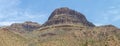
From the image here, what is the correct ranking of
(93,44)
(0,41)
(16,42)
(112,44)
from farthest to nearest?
(16,42) → (0,41) → (93,44) → (112,44)

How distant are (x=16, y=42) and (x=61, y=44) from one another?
24.9m

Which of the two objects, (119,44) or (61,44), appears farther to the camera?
(61,44)

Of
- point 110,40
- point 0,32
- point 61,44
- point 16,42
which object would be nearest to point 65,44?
point 61,44

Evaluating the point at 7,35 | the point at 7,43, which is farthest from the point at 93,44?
the point at 7,35

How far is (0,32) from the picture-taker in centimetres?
19850

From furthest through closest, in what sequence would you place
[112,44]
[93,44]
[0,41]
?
[0,41]
[93,44]
[112,44]

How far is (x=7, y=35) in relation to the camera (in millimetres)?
197125

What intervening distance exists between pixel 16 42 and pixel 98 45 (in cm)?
6564

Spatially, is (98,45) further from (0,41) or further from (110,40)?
(0,41)

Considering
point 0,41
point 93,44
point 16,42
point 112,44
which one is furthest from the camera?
point 16,42

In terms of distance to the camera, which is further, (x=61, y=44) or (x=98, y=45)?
(x=61, y=44)

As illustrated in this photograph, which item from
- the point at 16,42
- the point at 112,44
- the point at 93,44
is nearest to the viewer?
the point at 112,44

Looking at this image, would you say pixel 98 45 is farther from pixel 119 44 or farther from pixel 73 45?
pixel 73 45

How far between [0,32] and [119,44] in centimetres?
8611
